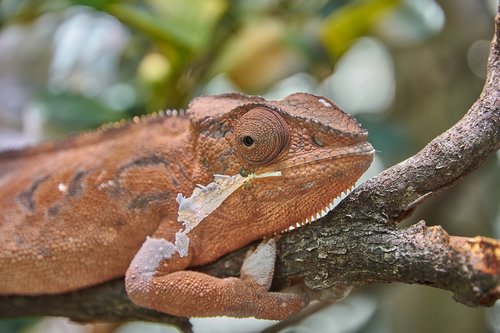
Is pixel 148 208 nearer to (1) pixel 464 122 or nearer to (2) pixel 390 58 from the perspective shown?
(1) pixel 464 122

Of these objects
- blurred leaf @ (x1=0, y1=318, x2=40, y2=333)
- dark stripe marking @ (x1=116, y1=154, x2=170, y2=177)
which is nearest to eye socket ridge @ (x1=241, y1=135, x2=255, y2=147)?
dark stripe marking @ (x1=116, y1=154, x2=170, y2=177)

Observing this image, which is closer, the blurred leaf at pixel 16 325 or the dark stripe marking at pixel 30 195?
the dark stripe marking at pixel 30 195

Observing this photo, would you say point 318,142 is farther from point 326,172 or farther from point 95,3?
point 95,3

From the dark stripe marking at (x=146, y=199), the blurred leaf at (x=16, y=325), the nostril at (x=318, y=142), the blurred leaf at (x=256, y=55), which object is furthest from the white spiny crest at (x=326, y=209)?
the blurred leaf at (x=16, y=325)

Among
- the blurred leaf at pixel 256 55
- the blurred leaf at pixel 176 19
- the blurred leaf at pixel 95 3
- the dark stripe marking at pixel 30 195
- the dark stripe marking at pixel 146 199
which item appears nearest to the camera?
the dark stripe marking at pixel 146 199

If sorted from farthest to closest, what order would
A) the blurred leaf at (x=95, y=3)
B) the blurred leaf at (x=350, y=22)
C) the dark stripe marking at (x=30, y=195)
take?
the blurred leaf at (x=350, y=22) → the blurred leaf at (x=95, y=3) → the dark stripe marking at (x=30, y=195)

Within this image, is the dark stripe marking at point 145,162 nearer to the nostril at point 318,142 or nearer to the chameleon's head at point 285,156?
the chameleon's head at point 285,156

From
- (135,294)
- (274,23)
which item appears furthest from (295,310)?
(274,23)
